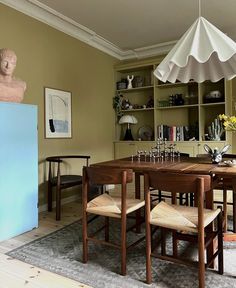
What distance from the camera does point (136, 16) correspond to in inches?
139

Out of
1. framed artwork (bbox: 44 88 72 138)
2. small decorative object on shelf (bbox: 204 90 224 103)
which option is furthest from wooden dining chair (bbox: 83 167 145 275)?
small decorative object on shelf (bbox: 204 90 224 103)

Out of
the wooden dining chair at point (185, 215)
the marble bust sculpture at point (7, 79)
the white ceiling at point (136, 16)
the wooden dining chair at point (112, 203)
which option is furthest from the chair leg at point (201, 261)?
the white ceiling at point (136, 16)

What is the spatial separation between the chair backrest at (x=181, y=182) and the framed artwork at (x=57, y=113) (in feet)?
7.43

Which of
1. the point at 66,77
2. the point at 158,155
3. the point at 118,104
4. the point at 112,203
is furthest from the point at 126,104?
the point at 112,203

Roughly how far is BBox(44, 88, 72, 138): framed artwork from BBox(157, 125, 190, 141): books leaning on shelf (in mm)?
1693

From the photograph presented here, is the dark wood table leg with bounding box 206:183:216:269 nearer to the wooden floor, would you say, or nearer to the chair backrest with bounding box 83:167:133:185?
the chair backrest with bounding box 83:167:133:185

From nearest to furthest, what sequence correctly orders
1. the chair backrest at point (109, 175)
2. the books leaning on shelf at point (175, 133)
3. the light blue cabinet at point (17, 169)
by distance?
the chair backrest at point (109, 175) < the light blue cabinet at point (17, 169) < the books leaning on shelf at point (175, 133)

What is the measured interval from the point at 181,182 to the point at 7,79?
209 cm

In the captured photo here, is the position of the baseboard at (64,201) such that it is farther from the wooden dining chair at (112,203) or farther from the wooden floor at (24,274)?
the wooden dining chair at (112,203)

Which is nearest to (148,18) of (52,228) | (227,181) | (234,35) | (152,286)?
(234,35)

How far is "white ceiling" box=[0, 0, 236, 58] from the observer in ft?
10.5

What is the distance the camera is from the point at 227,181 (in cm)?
257

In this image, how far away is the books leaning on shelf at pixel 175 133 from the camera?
4398mm

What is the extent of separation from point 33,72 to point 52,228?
2.00 metres
